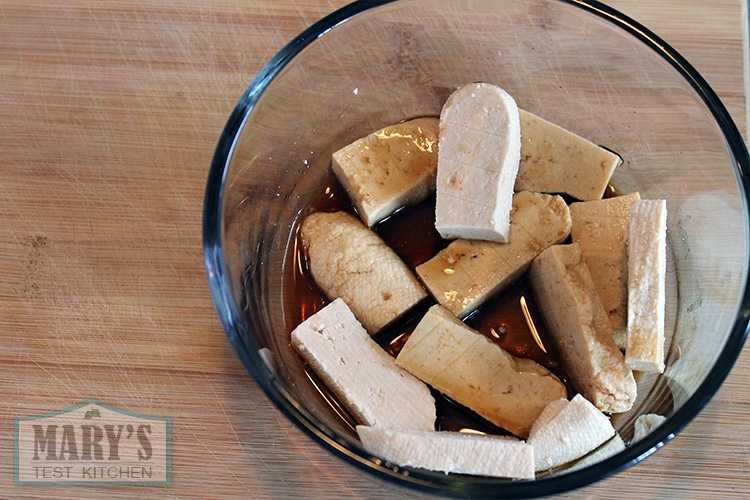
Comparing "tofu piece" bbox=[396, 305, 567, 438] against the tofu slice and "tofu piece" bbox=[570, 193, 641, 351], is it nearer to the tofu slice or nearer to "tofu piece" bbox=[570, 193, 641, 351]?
the tofu slice

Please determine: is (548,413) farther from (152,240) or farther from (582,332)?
(152,240)

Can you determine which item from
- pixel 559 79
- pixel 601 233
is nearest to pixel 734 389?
pixel 601 233

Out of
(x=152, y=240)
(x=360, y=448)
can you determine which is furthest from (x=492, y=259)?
(x=152, y=240)

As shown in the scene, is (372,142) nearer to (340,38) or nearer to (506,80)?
(340,38)

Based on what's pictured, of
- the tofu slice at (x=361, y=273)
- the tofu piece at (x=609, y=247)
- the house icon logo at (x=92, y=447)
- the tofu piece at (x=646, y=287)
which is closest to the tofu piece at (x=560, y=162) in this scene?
the tofu piece at (x=609, y=247)

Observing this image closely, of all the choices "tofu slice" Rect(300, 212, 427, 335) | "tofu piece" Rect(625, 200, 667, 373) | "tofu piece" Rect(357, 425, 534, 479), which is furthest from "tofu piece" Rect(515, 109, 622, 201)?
"tofu piece" Rect(357, 425, 534, 479)

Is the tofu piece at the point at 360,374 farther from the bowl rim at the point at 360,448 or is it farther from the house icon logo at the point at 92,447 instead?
the house icon logo at the point at 92,447
